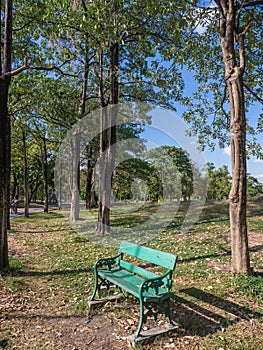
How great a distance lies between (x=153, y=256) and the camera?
4.04m

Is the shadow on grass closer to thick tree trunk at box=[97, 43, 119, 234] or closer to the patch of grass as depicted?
the patch of grass

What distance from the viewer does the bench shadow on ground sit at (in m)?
3.58

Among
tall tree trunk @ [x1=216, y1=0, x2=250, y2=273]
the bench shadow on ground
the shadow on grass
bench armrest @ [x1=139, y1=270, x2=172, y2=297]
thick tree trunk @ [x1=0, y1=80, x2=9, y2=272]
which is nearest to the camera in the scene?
bench armrest @ [x1=139, y1=270, x2=172, y2=297]

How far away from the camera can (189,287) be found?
191 inches

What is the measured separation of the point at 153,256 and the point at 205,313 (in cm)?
109

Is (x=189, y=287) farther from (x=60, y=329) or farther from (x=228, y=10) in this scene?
(x=228, y=10)

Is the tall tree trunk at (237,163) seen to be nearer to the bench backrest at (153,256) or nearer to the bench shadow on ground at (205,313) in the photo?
the bench shadow on ground at (205,313)

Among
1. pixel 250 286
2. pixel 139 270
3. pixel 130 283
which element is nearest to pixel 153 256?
pixel 139 270

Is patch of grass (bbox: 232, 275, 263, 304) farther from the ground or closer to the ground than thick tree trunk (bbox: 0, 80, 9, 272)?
closer to the ground

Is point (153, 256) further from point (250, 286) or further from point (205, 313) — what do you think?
Answer: point (250, 286)

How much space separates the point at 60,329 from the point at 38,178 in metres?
40.0

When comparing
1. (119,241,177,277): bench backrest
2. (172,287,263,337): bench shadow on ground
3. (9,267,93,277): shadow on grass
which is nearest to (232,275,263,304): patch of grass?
(172,287,263,337): bench shadow on ground

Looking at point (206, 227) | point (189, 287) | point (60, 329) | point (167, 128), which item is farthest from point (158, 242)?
point (60, 329)

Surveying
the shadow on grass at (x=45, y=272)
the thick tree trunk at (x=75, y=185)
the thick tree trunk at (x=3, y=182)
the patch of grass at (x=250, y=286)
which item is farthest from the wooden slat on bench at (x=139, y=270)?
the thick tree trunk at (x=75, y=185)
